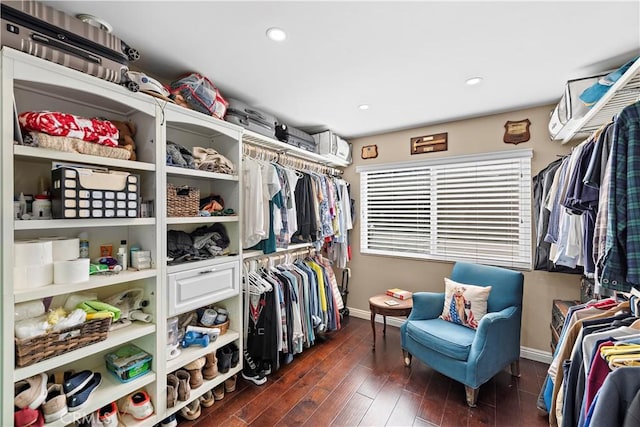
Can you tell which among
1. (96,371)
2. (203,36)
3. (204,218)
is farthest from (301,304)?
(203,36)

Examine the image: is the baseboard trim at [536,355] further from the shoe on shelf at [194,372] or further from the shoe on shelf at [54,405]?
the shoe on shelf at [54,405]

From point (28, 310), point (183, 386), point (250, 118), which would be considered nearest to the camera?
point (28, 310)

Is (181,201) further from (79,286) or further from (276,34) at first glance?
(276,34)

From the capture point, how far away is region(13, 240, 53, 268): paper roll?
1197mm

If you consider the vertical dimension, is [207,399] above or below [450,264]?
below

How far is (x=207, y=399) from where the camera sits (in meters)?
1.95

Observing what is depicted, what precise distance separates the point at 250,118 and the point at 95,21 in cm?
111

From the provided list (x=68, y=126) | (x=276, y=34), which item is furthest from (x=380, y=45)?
(x=68, y=126)

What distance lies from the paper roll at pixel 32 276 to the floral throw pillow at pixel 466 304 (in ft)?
8.94

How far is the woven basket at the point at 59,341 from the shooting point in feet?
3.88

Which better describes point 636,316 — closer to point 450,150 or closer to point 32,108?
point 450,150

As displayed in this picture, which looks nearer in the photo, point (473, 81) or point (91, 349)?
point (91, 349)

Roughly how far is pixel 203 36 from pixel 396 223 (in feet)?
9.02

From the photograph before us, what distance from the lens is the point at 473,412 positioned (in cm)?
190
